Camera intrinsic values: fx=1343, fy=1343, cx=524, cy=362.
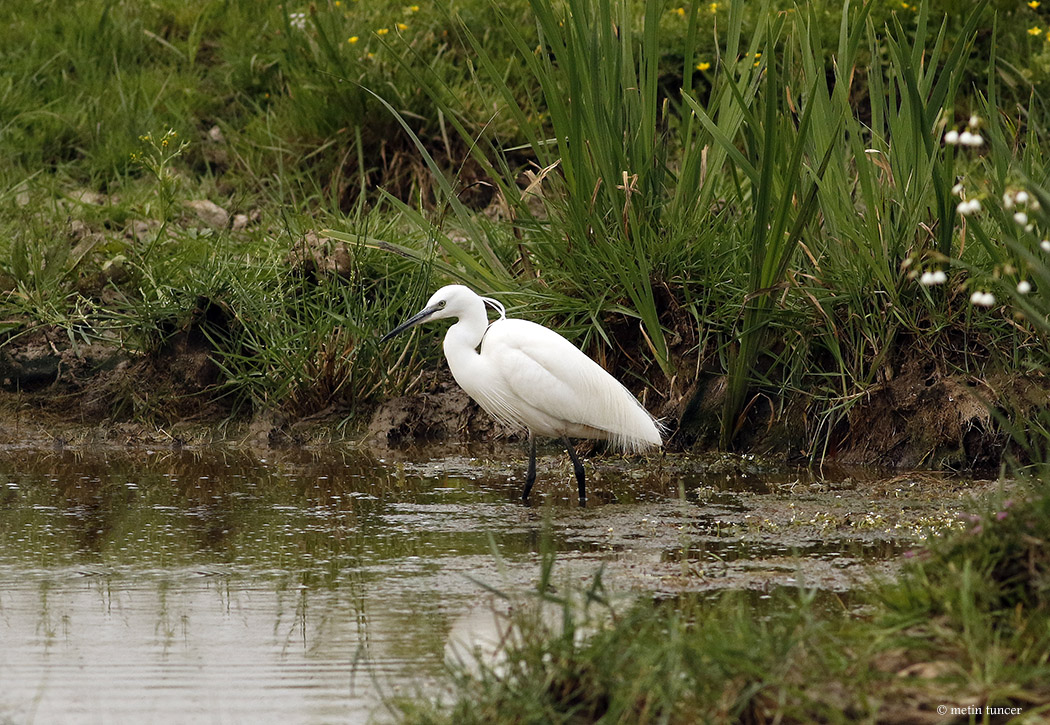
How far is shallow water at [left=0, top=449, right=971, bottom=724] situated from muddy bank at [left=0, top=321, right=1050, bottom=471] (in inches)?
10.9

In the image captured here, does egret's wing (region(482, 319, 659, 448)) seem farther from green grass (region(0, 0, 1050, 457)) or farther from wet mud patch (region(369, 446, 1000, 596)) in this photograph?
green grass (region(0, 0, 1050, 457))

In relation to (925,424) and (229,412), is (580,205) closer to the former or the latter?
(925,424)

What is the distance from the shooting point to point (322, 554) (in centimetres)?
454

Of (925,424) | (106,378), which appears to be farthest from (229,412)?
(925,424)

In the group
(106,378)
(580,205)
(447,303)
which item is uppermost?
(580,205)

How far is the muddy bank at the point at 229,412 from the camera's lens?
6.05 meters

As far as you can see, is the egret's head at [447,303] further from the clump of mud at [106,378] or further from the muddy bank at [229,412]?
the clump of mud at [106,378]

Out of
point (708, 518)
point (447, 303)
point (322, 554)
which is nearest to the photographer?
point (322, 554)

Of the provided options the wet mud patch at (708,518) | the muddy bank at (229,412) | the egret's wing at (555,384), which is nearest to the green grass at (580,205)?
the muddy bank at (229,412)

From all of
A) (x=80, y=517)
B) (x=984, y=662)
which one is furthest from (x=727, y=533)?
(x=80, y=517)

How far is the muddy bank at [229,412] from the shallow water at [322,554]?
278mm

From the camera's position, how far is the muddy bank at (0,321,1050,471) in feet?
19.8

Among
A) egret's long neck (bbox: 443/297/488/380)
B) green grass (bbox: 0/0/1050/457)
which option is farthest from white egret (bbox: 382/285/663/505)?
green grass (bbox: 0/0/1050/457)

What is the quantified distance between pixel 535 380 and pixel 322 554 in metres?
1.36
